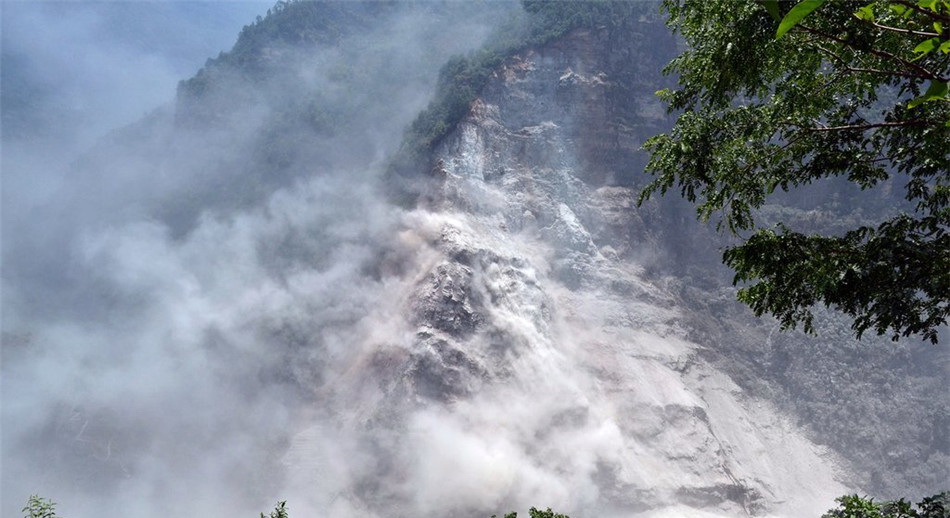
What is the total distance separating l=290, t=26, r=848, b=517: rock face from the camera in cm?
3550

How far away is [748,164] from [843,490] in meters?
43.9

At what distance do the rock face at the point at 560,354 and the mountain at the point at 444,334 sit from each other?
7.7 inches

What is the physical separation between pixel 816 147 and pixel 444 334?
34107mm

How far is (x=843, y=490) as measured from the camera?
40.6 m

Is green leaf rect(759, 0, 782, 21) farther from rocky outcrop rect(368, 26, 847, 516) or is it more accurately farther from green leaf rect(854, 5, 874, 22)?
rocky outcrop rect(368, 26, 847, 516)

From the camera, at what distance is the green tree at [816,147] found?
564 centimetres

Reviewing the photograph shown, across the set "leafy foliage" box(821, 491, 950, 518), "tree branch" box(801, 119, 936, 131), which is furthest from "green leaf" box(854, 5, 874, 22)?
"leafy foliage" box(821, 491, 950, 518)

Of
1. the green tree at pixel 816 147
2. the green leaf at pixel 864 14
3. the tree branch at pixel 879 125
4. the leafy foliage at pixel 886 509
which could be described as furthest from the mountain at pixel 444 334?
the green leaf at pixel 864 14

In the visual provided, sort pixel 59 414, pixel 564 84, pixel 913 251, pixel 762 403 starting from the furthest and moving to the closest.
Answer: pixel 564 84 < pixel 762 403 < pixel 59 414 < pixel 913 251

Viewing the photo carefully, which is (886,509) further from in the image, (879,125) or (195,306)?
(195,306)

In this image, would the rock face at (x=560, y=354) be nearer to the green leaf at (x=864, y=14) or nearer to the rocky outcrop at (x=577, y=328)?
the rocky outcrop at (x=577, y=328)

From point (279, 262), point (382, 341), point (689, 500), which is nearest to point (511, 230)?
point (382, 341)

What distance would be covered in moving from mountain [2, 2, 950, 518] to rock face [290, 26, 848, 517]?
0.20m

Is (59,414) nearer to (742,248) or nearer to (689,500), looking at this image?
(689,500)
